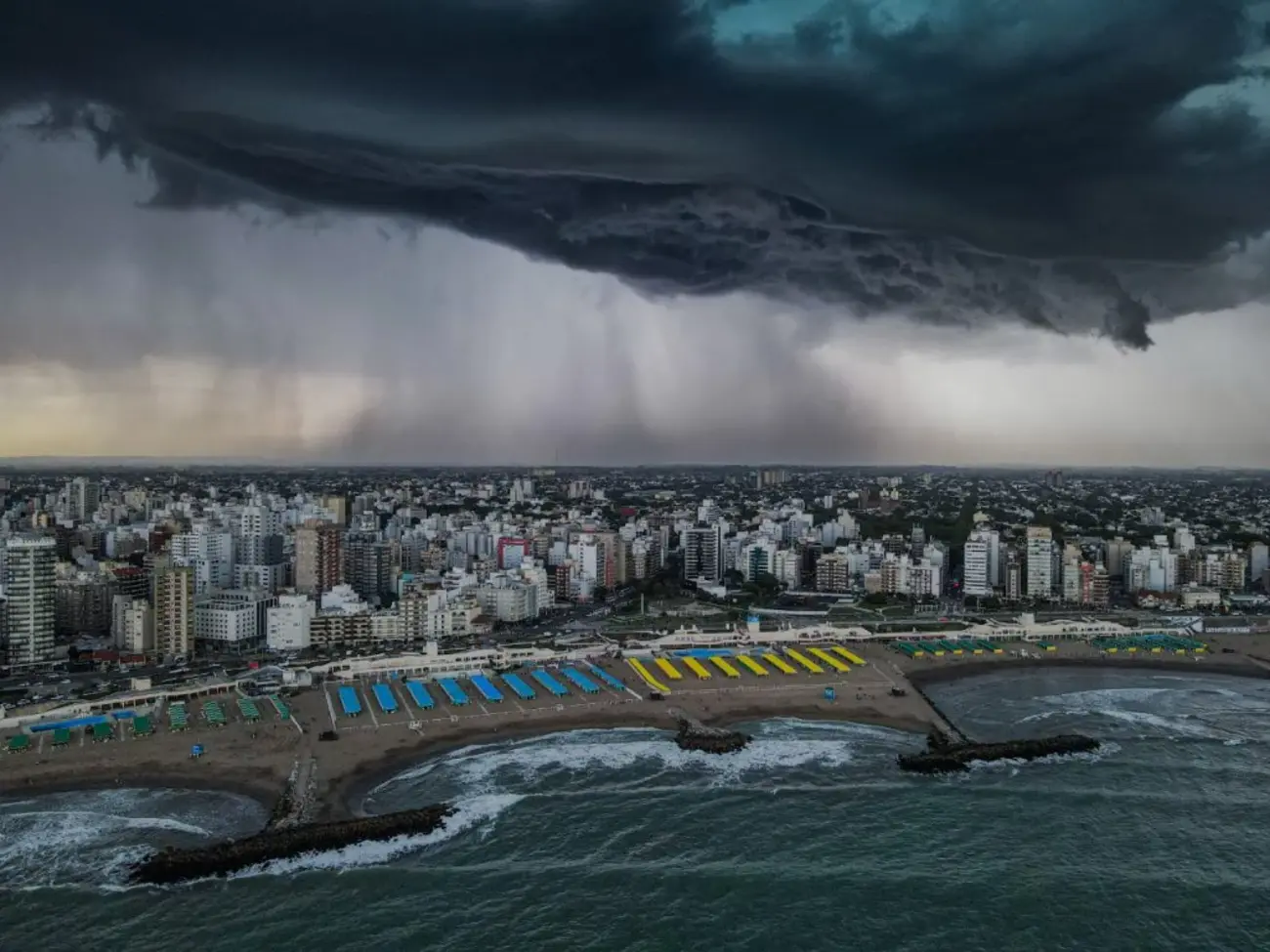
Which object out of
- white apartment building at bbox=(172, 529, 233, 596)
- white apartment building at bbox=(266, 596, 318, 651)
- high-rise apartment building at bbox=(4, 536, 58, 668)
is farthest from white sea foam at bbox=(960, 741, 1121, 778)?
white apartment building at bbox=(172, 529, 233, 596)

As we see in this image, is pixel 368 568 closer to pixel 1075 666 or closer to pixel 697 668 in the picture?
pixel 697 668

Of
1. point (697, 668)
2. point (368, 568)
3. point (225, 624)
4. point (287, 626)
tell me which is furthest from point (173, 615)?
point (697, 668)

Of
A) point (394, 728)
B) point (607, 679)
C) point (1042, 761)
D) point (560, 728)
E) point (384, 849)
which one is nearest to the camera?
point (384, 849)

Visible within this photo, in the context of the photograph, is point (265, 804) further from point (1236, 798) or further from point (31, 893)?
point (1236, 798)

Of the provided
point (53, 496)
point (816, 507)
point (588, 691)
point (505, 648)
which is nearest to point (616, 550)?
point (505, 648)

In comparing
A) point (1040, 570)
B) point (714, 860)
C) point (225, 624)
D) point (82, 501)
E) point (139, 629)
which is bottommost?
point (714, 860)

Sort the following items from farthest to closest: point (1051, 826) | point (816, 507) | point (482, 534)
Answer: point (816, 507) → point (482, 534) → point (1051, 826)
